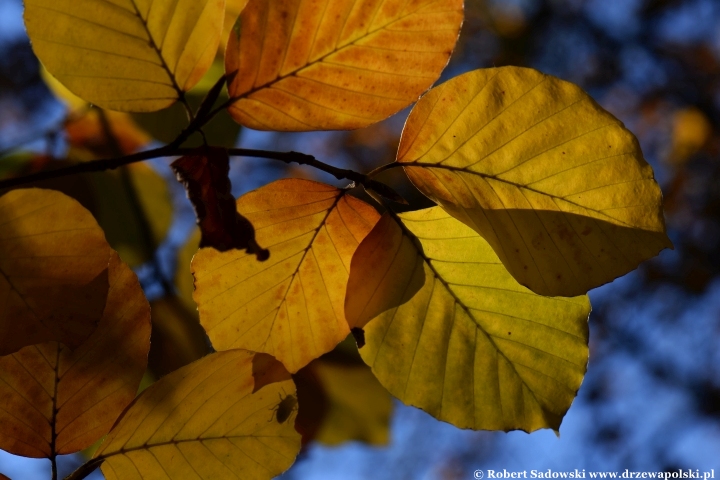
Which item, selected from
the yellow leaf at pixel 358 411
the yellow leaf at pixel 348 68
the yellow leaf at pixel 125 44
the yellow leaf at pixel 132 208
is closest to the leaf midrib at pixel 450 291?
the yellow leaf at pixel 348 68

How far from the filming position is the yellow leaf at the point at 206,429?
20.9 inches

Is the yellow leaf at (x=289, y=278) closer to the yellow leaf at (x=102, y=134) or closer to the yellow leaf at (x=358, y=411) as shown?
the yellow leaf at (x=358, y=411)

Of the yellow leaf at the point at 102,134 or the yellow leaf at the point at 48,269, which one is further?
the yellow leaf at the point at 102,134

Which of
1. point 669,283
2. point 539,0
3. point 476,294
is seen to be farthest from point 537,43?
point 476,294

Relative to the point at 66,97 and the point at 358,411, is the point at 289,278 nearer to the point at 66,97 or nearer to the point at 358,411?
the point at 358,411

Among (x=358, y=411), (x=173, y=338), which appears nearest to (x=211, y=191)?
(x=173, y=338)

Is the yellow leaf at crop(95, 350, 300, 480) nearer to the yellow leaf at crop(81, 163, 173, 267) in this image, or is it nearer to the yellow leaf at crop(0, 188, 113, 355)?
the yellow leaf at crop(0, 188, 113, 355)

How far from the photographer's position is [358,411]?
99 cm

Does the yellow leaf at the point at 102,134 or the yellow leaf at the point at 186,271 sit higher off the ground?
the yellow leaf at the point at 102,134

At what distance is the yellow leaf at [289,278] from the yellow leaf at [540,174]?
0.31 ft

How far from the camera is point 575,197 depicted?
0.50 meters

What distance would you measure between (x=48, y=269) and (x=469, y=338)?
1.27 ft

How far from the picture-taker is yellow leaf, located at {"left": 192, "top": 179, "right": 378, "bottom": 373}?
55 cm

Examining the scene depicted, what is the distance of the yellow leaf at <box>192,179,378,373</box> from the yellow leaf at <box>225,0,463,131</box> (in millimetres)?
87
